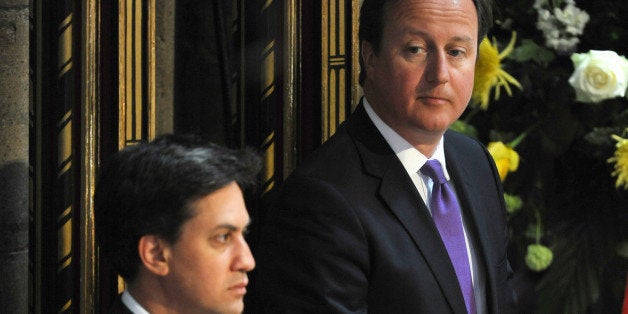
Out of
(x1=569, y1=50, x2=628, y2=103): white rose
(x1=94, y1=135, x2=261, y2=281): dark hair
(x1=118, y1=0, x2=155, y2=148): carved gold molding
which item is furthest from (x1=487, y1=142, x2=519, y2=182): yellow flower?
(x1=94, y1=135, x2=261, y2=281): dark hair

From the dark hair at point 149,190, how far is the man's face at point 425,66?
22.8 inches

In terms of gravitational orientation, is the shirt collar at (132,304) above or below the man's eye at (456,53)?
below

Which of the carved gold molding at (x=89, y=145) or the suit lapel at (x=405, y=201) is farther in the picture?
the carved gold molding at (x=89, y=145)

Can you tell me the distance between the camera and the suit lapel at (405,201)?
2.55m

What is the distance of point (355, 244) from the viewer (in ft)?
8.18

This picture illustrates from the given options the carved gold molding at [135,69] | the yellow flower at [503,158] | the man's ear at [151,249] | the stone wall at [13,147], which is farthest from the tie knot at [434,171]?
the stone wall at [13,147]

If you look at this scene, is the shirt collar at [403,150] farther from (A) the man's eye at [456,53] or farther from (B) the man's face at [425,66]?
(A) the man's eye at [456,53]

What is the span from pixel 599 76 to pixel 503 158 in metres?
0.33

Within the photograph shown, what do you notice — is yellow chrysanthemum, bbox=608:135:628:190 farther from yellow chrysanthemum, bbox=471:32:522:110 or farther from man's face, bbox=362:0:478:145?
man's face, bbox=362:0:478:145

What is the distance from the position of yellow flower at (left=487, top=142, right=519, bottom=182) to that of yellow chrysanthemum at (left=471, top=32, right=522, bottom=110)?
0.44 ft

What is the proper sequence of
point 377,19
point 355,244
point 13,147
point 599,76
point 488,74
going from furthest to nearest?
point 13,147, point 488,74, point 599,76, point 377,19, point 355,244

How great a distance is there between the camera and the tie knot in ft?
8.80

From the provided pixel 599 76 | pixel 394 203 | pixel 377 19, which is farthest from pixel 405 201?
pixel 599 76

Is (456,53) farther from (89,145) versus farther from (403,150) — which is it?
(89,145)
